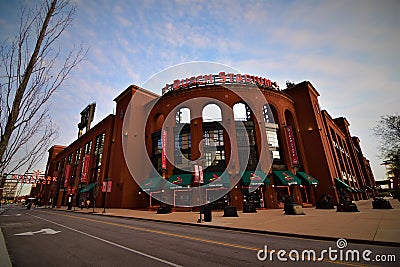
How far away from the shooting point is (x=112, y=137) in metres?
37.5

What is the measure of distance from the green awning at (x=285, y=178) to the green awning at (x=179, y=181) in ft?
35.7

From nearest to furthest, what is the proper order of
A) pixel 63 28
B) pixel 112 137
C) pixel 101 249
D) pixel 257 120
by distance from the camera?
1. pixel 63 28
2. pixel 101 249
3. pixel 257 120
4. pixel 112 137

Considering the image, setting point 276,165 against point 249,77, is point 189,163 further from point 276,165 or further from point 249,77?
point 249,77

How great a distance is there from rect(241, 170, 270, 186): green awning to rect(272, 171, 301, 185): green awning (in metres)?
1.33

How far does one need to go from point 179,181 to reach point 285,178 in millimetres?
13206

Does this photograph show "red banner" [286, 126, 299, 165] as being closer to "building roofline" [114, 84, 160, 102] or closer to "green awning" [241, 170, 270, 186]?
"green awning" [241, 170, 270, 186]

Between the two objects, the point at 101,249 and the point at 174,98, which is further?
the point at 174,98

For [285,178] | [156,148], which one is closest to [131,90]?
[156,148]

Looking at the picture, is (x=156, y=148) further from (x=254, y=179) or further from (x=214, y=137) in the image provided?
(x=254, y=179)

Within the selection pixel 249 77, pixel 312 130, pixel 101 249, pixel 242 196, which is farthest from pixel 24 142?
pixel 312 130

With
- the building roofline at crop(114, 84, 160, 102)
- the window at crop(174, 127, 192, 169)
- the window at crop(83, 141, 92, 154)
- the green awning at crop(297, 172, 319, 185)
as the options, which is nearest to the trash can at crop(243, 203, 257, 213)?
the window at crop(174, 127, 192, 169)

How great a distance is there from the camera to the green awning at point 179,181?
2492 centimetres

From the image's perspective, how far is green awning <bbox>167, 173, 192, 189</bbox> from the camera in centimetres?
2492

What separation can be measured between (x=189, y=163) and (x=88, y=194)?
25.5 meters
